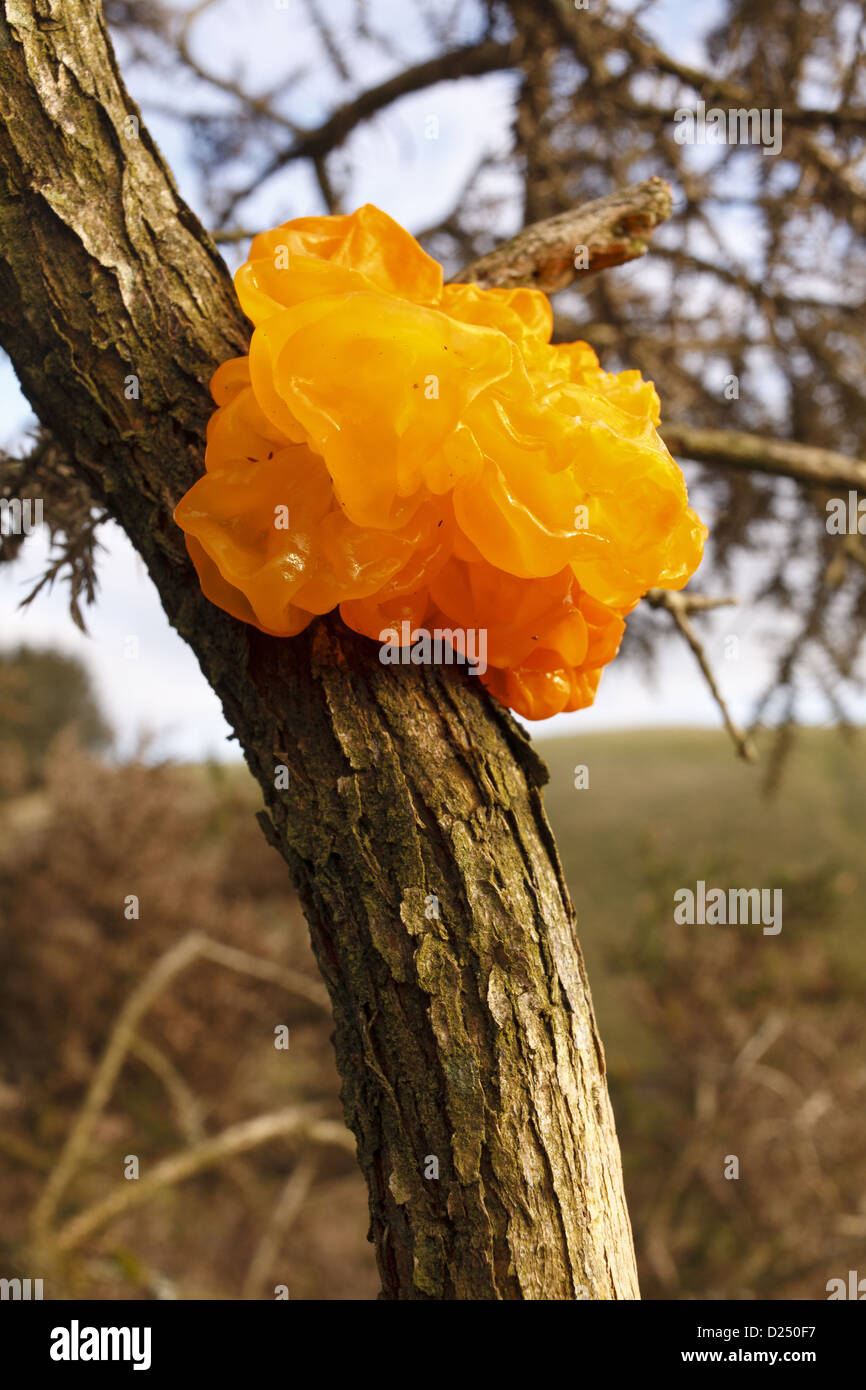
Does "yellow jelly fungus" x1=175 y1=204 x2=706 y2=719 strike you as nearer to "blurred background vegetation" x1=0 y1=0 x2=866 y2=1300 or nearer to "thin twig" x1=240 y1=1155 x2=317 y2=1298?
"blurred background vegetation" x1=0 y1=0 x2=866 y2=1300

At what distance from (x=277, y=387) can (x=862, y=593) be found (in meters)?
2.88

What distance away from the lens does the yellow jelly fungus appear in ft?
3.38

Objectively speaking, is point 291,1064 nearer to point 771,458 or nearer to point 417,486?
point 771,458

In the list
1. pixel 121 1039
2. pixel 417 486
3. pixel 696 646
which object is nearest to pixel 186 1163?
pixel 121 1039

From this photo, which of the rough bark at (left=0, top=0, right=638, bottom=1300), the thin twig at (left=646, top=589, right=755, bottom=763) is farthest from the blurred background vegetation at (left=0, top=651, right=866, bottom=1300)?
the rough bark at (left=0, top=0, right=638, bottom=1300)

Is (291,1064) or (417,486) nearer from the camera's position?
(417,486)

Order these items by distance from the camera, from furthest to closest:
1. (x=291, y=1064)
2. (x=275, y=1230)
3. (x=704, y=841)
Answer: (x=704, y=841) < (x=291, y=1064) < (x=275, y=1230)

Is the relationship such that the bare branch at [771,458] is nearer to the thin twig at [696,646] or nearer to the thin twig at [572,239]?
the thin twig at [696,646]

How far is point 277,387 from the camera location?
1012 millimetres

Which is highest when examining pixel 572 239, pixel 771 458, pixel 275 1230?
pixel 771 458

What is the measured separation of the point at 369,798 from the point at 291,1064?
5.67 metres

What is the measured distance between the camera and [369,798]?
1.04 meters

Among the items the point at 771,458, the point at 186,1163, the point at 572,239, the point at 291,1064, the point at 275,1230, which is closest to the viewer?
the point at 572,239
